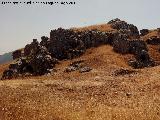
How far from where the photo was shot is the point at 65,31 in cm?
6738

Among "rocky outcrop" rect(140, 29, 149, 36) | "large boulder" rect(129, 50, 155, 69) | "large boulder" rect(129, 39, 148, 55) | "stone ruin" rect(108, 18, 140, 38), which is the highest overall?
"stone ruin" rect(108, 18, 140, 38)

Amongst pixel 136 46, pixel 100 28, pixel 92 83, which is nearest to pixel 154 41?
pixel 136 46

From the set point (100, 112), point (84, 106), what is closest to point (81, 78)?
point (84, 106)

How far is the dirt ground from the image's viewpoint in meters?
23.7

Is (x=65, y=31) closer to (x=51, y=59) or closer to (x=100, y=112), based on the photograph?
(x=51, y=59)

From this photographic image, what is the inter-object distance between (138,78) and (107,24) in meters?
38.9

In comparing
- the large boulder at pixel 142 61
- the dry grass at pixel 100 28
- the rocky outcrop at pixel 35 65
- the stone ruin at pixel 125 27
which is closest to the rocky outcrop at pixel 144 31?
the stone ruin at pixel 125 27

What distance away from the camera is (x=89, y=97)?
108ft

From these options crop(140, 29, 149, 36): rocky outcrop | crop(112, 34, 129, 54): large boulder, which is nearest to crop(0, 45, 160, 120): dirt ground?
crop(112, 34, 129, 54): large boulder

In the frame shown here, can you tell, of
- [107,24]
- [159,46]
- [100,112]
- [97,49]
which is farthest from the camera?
[107,24]

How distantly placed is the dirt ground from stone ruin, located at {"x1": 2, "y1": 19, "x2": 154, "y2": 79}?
7.27m

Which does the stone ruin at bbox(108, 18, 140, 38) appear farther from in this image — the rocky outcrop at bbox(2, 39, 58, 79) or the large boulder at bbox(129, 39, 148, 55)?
the rocky outcrop at bbox(2, 39, 58, 79)

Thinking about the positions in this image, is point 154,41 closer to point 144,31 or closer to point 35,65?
point 144,31

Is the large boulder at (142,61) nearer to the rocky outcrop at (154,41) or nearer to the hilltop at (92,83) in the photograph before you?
the hilltop at (92,83)
